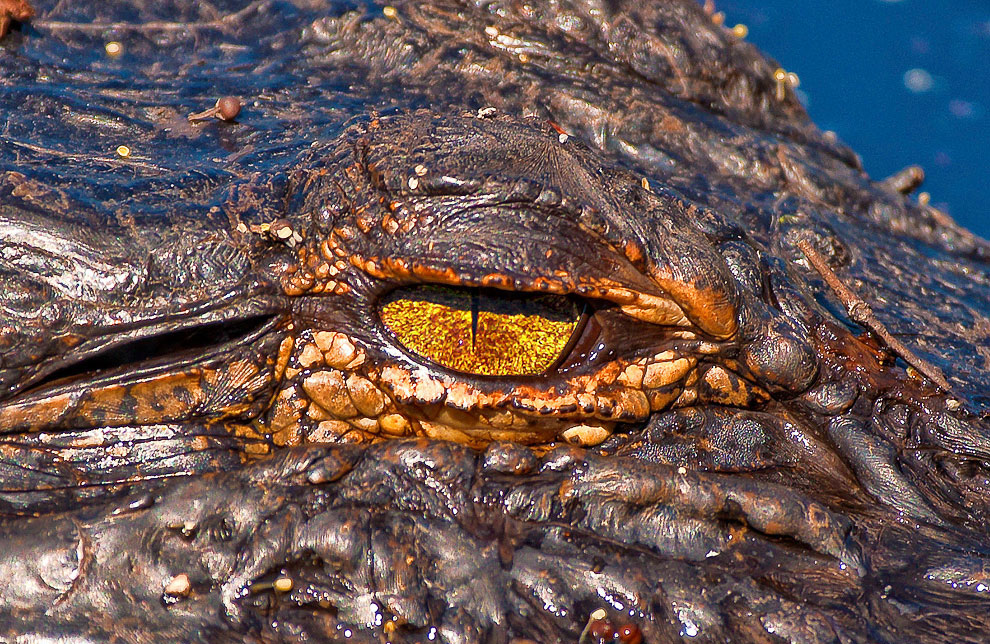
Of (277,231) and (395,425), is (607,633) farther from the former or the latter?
(277,231)

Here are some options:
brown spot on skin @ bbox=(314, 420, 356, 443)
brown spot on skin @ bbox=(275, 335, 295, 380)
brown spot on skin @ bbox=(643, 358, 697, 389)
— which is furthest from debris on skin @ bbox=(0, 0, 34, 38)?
brown spot on skin @ bbox=(643, 358, 697, 389)

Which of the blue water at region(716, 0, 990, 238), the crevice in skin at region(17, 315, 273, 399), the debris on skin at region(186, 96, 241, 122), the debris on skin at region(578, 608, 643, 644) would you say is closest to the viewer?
the debris on skin at region(578, 608, 643, 644)

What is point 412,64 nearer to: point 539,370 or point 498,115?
point 498,115

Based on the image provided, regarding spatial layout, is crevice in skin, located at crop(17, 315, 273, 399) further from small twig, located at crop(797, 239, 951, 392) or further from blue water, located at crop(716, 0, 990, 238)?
blue water, located at crop(716, 0, 990, 238)

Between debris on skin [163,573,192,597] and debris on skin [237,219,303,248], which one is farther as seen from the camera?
debris on skin [237,219,303,248]

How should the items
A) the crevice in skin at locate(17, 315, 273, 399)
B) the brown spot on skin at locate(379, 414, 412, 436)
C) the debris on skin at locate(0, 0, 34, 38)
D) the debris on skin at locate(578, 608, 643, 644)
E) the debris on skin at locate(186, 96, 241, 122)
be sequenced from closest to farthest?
the debris on skin at locate(578, 608, 643, 644) < the crevice in skin at locate(17, 315, 273, 399) < the brown spot on skin at locate(379, 414, 412, 436) < the debris on skin at locate(186, 96, 241, 122) < the debris on skin at locate(0, 0, 34, 38)

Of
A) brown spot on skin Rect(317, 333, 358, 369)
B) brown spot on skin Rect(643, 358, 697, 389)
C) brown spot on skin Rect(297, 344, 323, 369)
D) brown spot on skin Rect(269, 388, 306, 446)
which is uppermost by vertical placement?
brown spot on skin Rect(643, 358, 697, 389)

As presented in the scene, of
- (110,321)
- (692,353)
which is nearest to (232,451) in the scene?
(110,321)
